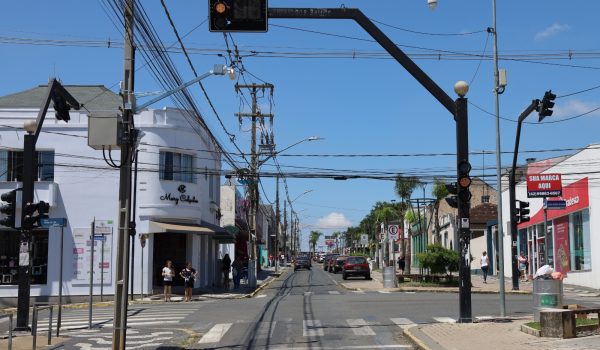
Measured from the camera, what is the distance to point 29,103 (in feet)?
103

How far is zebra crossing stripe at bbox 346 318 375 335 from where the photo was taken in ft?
48.5

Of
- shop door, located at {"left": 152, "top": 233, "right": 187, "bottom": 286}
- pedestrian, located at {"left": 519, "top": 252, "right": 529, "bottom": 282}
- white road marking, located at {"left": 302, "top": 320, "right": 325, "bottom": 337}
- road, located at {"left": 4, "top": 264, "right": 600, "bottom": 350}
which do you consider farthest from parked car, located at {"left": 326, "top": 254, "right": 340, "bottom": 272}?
white road marking, located at {"left": 302, "top": 320, "right": 325, "bottom": 337}

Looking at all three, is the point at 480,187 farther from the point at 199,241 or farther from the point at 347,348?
the point at 347,348

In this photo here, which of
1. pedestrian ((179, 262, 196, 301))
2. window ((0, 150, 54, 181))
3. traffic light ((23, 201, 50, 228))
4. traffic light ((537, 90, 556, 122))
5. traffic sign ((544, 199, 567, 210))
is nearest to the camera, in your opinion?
traffic light ((23, 201, 50, 228))

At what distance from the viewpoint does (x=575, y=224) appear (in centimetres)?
3128

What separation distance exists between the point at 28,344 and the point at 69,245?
15.0m

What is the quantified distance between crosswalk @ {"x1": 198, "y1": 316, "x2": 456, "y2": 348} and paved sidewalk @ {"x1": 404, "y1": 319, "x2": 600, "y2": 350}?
3.41 ft

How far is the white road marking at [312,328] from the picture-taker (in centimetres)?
1466

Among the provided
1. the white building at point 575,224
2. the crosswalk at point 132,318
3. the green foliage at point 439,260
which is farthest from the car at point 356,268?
the crosswalk at point 132,318

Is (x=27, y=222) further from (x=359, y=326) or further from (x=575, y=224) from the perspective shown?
(x=575, y=224)

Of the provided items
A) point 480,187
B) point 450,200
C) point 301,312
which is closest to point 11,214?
point 301,312

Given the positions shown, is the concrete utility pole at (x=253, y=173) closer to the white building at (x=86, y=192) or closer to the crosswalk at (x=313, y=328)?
the white building at (x=86, y=192)

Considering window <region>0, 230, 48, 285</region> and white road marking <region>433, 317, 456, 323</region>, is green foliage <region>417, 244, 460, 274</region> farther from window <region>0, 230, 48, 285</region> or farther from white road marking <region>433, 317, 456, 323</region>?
window <region>0, 230, 48, 285</region>

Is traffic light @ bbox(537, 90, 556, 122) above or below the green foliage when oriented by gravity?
above
